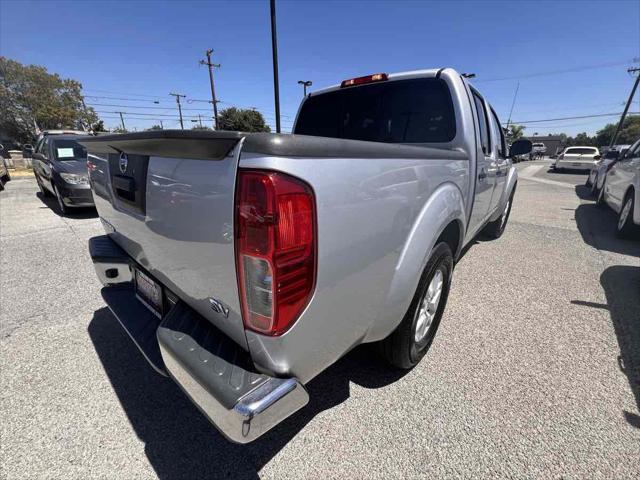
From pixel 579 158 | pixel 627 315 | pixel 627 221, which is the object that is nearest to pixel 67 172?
pixel 627 315

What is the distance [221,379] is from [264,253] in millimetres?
511

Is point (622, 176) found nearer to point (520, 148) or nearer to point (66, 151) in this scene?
point (520, 148)

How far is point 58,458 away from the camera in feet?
5.20

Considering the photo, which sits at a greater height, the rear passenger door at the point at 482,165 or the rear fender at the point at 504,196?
the rear passenger door at the point at 482,165

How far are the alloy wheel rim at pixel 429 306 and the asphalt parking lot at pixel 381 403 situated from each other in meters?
0.26

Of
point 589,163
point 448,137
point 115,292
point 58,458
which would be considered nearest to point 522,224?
point 448,137

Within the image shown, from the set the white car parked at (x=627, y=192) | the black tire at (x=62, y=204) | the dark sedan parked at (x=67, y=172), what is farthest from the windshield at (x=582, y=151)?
the black tire at (x=62, y=204)

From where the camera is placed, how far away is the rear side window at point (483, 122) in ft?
9.91

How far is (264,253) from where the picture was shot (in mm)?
1038

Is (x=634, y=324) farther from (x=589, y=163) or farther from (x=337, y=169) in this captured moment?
(x=589, y=163)

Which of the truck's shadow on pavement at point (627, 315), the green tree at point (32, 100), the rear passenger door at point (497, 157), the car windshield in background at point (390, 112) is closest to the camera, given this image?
the truck's shadow on pavement at point (627, 315)

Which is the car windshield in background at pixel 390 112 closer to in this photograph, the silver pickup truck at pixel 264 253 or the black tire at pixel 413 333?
the silver pickup truck at pixel 264 253

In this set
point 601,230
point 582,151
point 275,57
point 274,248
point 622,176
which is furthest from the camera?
point 582,151

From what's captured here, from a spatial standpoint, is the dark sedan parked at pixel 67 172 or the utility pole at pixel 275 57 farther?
the utility pole at pixel 275 57
